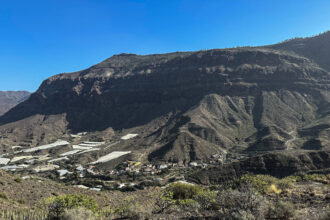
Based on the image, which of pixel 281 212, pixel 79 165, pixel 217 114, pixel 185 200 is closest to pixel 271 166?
pixel 185 200

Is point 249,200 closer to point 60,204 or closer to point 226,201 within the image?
point 226,201

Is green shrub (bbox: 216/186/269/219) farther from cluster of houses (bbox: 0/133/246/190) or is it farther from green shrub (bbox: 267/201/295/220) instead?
cluster of houses (bbox: 0/133/246/190)

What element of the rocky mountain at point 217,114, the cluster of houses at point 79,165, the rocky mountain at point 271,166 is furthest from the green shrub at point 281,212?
the rocky mountain at point 217,114

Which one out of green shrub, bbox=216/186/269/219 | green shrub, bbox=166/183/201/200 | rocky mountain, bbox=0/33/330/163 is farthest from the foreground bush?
rocky mountain, bbox=0/33/330/163

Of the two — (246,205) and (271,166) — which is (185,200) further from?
(271,166)

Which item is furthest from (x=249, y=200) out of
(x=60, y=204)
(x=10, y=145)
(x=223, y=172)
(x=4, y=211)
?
(x=10, y=145)

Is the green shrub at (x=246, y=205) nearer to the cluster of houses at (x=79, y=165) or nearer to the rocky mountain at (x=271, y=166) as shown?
the rocky mountain at (x=271, y=166)

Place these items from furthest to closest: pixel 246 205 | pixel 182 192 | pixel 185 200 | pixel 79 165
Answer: pixel 79 165, pixel 182 192, pixel 185 200, pixel 246 205

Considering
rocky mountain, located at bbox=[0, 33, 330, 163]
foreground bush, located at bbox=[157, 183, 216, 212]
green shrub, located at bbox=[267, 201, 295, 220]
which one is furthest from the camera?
rocky mountain, located at bbox=[0, 33, 330, 163]
